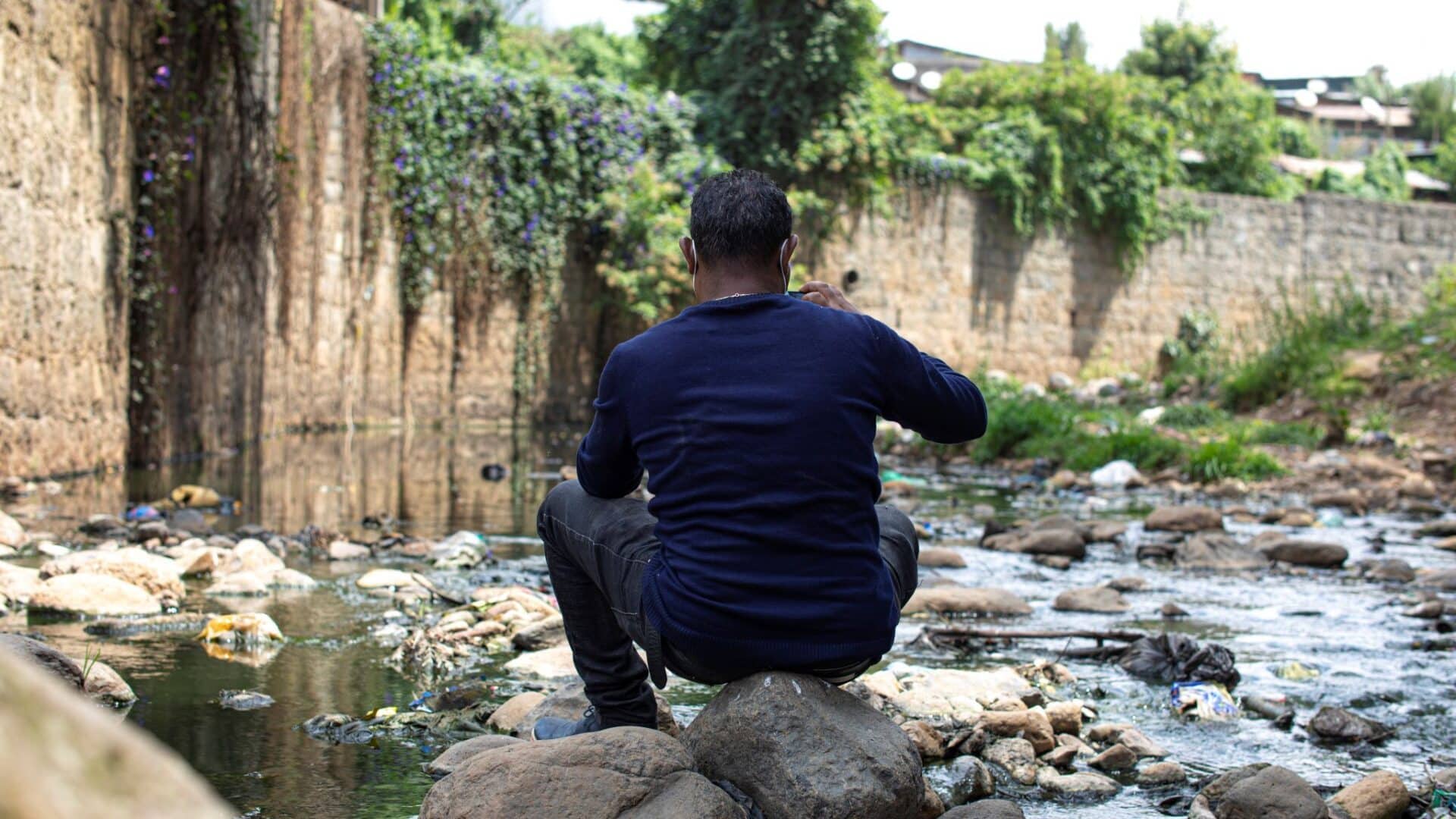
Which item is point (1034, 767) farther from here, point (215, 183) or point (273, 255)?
point (273, 255)

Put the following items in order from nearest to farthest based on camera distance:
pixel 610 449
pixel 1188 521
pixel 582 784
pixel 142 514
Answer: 1. pixel 582 784
2. pixel 610 449
3. pixel 142 514
4. pixel 1188 521

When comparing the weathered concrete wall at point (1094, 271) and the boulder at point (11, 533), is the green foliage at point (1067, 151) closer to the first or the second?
the weathered concrete wall at point (1094, 271)

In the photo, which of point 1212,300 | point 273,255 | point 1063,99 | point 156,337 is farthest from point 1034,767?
point 1212,300

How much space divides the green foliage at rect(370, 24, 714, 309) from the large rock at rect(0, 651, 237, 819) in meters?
12.6

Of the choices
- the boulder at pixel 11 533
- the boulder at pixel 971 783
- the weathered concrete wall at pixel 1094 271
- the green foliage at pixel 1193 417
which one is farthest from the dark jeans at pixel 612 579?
the weathered concrete wall at pixel 1094 271

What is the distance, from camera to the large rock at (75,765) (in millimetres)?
658

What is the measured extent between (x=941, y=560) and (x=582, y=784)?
12.4 ft

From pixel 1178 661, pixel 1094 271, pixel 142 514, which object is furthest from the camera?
pixel 1094 271

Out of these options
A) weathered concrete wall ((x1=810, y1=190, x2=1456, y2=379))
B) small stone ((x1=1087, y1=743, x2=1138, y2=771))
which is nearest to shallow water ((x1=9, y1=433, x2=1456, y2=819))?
small stone ((x1=1087, y1=743, x2=1138, y2=771))

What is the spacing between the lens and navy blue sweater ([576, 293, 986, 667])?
2139 mm

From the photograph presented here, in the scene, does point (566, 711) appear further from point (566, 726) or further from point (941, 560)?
point (941, 560)

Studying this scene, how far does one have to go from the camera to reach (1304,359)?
41.2ft

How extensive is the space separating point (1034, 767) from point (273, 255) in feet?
28.0

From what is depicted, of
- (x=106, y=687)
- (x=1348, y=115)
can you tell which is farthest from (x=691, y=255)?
(x=1348, y=115)
